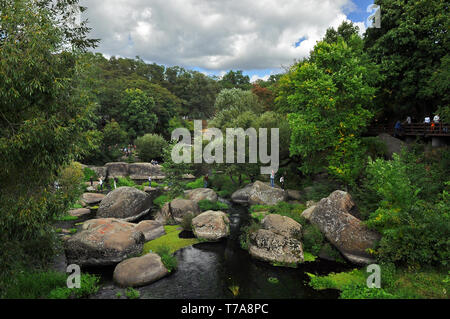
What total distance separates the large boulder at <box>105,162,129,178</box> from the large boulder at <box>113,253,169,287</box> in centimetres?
3346

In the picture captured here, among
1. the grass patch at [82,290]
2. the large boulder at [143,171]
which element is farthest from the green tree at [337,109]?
the large boulder at [143,171]

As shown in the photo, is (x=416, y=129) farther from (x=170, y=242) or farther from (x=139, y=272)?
(x=139, y=272)

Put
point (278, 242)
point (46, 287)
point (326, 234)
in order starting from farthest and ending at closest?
1. point (326, 234)
2. point (278, 242)
3. point (46, 287)

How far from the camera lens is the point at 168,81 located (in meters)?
109

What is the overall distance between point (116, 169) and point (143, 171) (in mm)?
4708

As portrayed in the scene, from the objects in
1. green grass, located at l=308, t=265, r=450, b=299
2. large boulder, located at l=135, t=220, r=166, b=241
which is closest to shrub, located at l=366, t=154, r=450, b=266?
green grass, located at l=308, t=265, r=450, b=299

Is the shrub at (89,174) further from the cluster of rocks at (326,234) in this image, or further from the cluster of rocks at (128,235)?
the cluster of rocks at (326,234)

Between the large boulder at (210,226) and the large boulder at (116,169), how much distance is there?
2909cm

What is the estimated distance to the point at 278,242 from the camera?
18.7 meters

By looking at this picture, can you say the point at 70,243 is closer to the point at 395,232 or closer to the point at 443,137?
the point at 395,232

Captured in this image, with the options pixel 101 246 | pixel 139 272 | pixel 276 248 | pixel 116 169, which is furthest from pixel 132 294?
pixel 116 169

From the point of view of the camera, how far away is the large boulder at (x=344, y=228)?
57.5 feet
